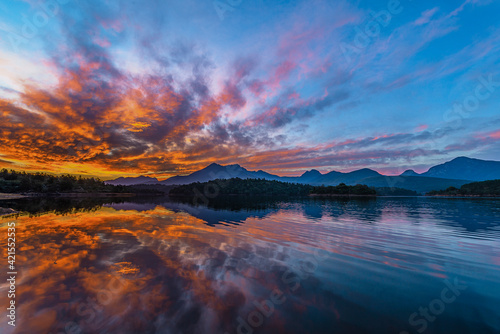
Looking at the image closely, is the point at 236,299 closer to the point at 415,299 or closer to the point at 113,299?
the point at 113,299

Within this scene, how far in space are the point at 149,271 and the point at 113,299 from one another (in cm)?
316

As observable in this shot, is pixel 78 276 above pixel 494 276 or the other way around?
above

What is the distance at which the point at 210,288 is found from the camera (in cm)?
993

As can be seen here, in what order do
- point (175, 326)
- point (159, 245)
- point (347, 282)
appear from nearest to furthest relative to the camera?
point (175, 326)
point (347, 282)
point (159, 245)

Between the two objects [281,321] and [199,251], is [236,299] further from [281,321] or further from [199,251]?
[199,251]

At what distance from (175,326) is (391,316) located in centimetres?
830

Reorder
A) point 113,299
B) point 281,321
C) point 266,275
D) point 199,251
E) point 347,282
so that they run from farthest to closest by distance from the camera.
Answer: point 199,251, point 266,275, point 347,282, point 113,299, point 281,321

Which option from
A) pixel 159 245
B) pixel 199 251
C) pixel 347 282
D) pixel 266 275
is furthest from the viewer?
pixel 159 245

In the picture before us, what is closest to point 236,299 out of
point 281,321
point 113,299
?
point 281,321

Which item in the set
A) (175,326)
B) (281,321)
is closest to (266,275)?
(281,321)

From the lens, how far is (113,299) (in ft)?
29.0

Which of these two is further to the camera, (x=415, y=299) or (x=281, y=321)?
(x=415, y=299)

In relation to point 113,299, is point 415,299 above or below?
below

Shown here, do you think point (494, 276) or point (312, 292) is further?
point (494, 276)
